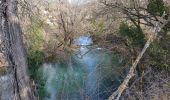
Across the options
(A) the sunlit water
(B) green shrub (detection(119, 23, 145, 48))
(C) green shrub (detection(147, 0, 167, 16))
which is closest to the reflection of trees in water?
(A) the sunlit water

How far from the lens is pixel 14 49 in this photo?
6.57m

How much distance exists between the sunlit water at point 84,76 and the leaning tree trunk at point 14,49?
411 centimetres

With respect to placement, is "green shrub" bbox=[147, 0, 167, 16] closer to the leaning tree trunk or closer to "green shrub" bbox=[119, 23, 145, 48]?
"green shrub" bbox=[119, 23, 145, 48]

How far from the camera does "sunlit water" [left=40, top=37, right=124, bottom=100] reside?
12445 millimetres

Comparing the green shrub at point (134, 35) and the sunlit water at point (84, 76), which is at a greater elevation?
the green shrub at point (134, 35)

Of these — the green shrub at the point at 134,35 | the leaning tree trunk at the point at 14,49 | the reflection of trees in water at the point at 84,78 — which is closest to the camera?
the leaning tree trunk at the point at 14,49

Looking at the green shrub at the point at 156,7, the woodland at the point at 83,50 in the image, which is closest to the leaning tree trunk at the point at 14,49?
the woodland at the point at 83,50

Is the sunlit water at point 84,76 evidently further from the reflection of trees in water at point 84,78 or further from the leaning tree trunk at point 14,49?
the leaning tree trunk at point 14,49

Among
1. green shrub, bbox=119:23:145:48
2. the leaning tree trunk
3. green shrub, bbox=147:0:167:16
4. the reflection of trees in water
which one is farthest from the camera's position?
the reflection of trees in water

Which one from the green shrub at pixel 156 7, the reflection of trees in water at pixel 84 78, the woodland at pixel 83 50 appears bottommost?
the reflection of trees in water at pixel 84 78

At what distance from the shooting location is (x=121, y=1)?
1409 centimetres

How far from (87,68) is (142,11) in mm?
5426

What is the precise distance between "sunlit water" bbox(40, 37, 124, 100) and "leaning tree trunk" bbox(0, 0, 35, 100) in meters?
4.11

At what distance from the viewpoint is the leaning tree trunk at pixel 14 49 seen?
6.50m
